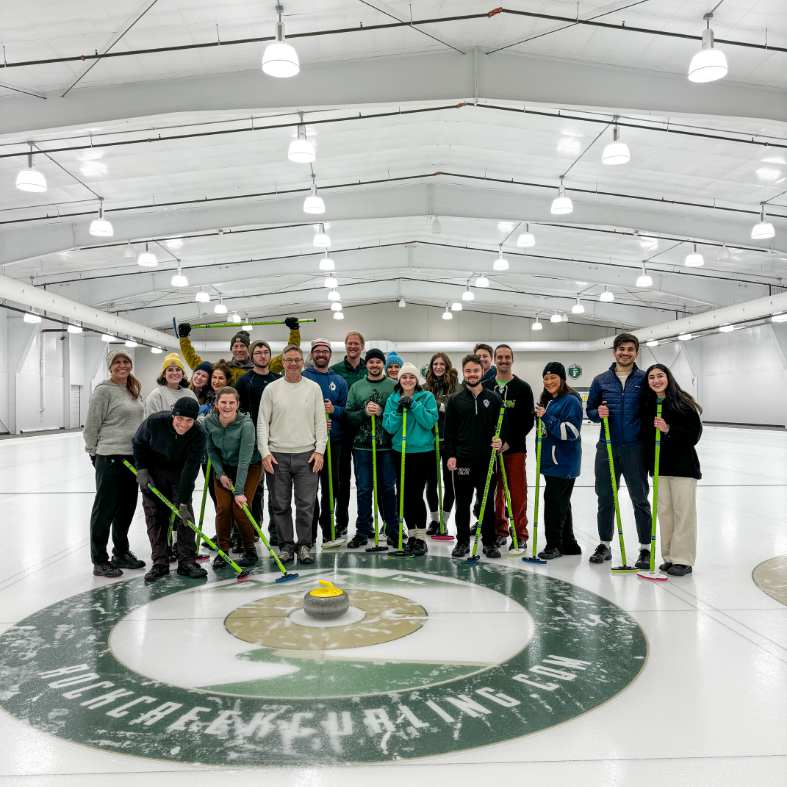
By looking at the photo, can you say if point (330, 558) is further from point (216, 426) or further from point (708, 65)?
point (708, 65)

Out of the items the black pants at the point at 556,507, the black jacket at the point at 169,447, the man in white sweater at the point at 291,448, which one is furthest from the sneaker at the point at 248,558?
the black pants at the point at 556,507

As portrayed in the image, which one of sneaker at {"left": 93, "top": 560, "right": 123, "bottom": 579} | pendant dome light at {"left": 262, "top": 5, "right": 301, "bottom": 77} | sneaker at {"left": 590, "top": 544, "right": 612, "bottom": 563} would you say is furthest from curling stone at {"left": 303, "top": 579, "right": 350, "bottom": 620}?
pendant dome light at {"left": 262, "top": 5, "right": 301, "bottom": 77}

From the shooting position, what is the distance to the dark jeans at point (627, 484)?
5.12 meters

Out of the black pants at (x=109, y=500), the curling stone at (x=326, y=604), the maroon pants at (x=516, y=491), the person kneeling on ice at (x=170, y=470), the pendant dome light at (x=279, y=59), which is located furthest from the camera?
the pendant dome light at (x=279, y=59)

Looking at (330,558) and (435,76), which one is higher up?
(435,76)

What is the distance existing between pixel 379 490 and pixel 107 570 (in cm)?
240

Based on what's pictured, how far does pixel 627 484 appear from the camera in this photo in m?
5.20

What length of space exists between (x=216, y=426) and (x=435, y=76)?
6.08 meters

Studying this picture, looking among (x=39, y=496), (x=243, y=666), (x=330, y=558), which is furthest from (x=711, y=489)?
(x=39, y=496)

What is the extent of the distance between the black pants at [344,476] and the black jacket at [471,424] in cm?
102

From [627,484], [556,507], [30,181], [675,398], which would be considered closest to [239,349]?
[556,507]

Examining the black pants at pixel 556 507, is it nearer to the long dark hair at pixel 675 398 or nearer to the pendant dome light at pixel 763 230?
the long dark hair at pixel 675 398

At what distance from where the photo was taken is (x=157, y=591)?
4520mm

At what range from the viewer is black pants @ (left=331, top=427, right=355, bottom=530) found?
6027 mm
